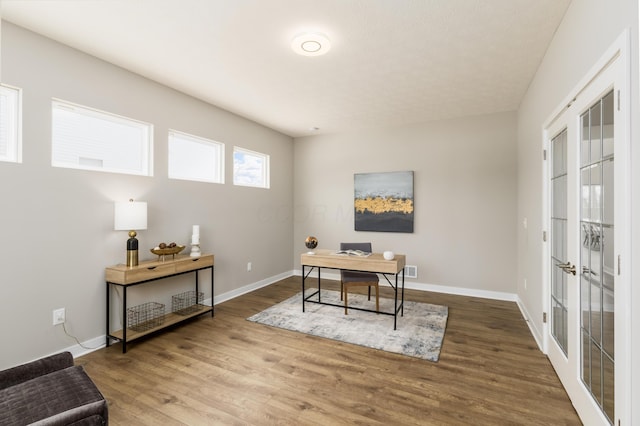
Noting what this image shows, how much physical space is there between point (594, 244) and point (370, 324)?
2.29 m

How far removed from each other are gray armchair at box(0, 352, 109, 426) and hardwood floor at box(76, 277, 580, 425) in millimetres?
505

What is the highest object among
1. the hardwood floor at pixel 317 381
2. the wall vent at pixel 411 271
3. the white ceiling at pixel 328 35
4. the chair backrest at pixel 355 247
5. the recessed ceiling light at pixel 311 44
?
the white ceiling at pixel 328 35

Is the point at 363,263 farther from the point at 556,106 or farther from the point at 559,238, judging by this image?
the point at 556,106

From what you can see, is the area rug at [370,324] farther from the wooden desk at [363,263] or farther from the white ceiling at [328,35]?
the white ceiling at [328,35]

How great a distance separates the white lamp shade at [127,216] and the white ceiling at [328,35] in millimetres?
1420

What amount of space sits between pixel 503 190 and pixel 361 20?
342 centimetres

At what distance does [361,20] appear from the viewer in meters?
2.26

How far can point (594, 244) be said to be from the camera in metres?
1.69

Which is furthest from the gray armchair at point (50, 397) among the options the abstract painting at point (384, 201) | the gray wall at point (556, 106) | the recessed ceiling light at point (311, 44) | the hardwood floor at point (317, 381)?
the abstract painting at point (384, 201)

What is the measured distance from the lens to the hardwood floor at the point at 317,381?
1925 millimetres

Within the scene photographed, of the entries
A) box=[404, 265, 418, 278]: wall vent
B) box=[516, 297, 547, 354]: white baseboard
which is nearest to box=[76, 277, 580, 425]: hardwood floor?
box=[516, 297, 547, 354]: white baseboard

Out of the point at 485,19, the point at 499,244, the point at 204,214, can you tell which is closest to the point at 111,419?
the point at 204,214

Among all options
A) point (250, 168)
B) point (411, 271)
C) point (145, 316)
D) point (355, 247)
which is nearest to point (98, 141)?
point (145, 316)

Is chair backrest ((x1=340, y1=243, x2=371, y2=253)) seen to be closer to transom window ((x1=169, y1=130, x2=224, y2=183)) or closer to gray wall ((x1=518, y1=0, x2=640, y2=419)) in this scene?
gray wall ((x1=518, y1=0, x2=640, y2=419))
